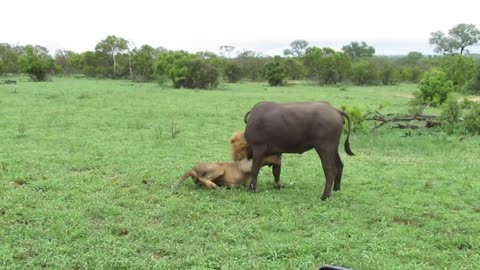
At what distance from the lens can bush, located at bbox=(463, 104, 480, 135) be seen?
42.6ft

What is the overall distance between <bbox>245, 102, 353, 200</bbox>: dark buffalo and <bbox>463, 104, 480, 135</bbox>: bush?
7456 millimetres

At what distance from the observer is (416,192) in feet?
24.4

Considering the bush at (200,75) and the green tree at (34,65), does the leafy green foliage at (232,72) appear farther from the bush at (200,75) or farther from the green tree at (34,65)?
the green tree at (34,65)

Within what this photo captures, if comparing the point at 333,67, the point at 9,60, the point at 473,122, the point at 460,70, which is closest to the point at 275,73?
the point at 333,67

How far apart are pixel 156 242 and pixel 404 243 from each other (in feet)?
8.67

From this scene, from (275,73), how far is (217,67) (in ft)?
23.1

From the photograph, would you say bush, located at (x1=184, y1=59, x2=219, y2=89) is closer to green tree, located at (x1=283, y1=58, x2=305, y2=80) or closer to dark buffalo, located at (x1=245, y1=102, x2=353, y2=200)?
green tree, located at (x1=283, y1=58, x2=305, y2=80)

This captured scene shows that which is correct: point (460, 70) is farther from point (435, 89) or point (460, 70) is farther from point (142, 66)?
point (142, 66)

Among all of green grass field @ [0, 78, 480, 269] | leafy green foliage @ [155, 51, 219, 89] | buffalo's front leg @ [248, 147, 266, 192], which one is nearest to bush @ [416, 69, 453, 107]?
green grass field @ [0, 78, 480, 269]

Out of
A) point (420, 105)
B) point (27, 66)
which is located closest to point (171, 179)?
point (420, 105)

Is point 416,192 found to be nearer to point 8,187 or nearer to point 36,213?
point 36,213

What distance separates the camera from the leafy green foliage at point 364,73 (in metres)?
45.6

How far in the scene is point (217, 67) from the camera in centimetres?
3834

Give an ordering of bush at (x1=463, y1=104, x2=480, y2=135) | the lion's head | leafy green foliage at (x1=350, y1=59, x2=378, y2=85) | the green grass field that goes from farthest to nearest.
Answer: leafy green foliage at (x1=350, y1=59, x2=378, y2=85) → bush at (x1=463, y1=104, x2=480, y2=135) → the lion's head → the green grass field
